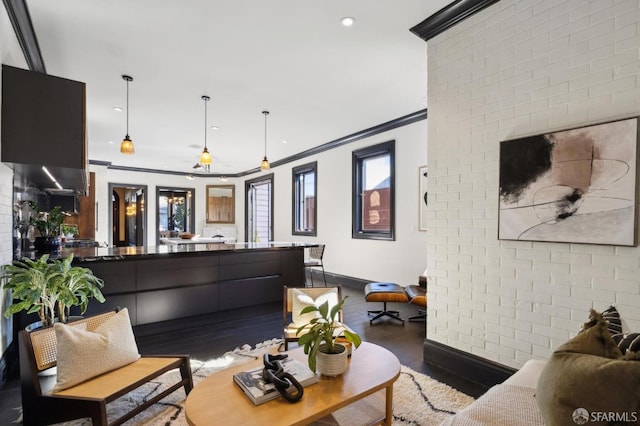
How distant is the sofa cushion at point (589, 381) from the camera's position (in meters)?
0.93

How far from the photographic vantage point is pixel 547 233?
2.13 meters

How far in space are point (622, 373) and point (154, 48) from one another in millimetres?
3876

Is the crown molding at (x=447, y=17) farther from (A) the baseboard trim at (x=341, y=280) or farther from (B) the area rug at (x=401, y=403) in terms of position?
(A) the baseboard trim at (x=341, y=280)

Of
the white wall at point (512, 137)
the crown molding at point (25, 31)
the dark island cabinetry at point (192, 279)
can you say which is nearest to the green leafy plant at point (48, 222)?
the dark island cabinetry at point (192, 279)

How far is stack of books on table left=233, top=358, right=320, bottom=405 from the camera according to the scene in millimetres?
1519

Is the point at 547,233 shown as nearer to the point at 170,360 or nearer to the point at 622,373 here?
the point at 622,373

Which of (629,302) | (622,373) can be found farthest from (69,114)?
(629,302)

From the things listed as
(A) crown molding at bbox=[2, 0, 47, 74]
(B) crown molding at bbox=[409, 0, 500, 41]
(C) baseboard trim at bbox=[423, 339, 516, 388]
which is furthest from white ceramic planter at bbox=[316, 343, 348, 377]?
(A) crown molding at bbox=[2, 0, 47, 74]

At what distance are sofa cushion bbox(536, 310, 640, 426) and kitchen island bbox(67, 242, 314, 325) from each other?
141 inches

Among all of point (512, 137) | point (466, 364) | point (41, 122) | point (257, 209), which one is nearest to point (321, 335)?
point (466, 364)

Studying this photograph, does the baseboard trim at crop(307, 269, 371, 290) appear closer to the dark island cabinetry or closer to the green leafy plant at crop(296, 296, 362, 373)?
the dark island cabinetry

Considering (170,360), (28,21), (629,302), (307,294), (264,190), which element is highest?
(28,21)

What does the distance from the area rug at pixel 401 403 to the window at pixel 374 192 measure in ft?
A: 10.2

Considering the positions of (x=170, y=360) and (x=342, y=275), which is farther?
(x=342, y=275)
